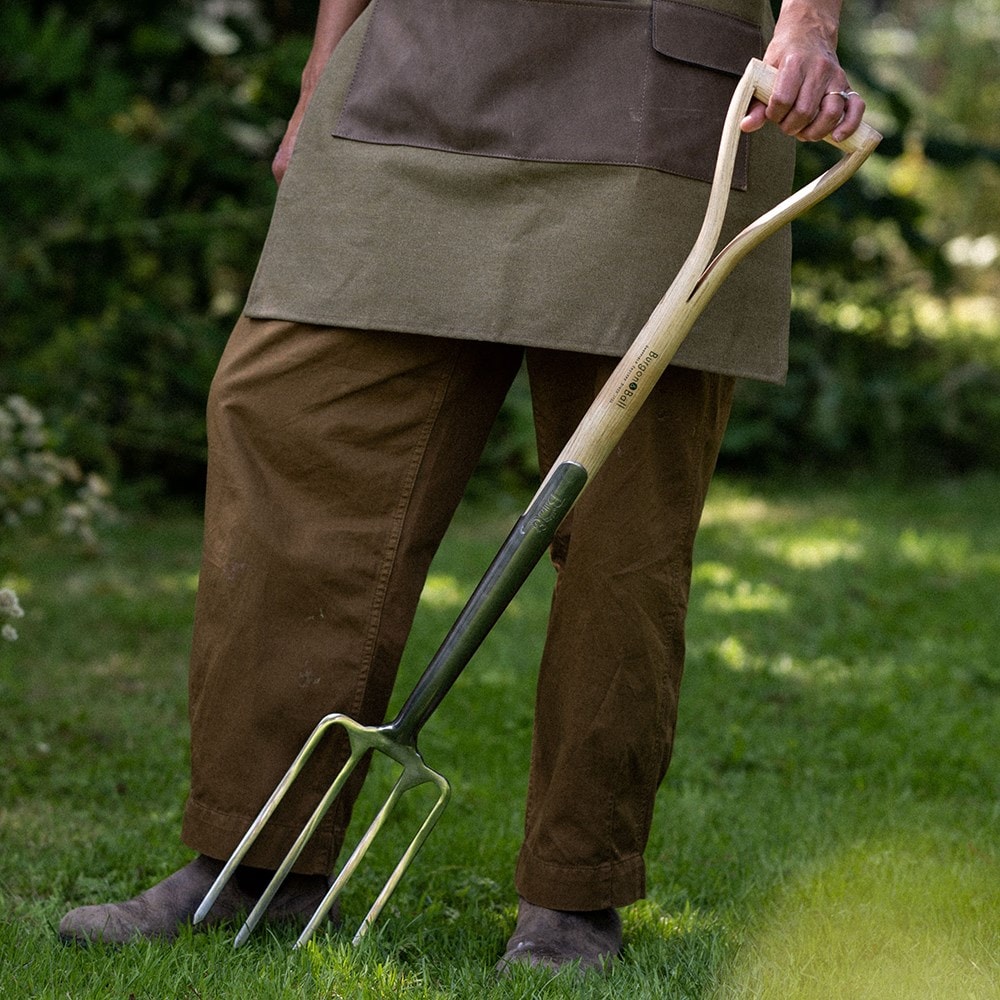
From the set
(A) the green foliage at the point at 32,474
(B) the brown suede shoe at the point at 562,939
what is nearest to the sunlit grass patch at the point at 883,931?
(B) the brown suede shoe at the point at 562,939

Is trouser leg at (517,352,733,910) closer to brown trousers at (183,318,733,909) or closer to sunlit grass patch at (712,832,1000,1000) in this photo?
brown trousers at (183,318,733,909)

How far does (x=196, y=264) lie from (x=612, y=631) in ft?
13.4

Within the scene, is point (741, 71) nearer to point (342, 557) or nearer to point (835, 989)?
point (342, 557)

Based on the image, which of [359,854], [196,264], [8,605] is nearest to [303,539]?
[359,854]

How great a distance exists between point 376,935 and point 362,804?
0.70 meters

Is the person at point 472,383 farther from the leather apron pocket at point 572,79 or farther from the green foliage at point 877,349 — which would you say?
the green foliage at point 877,349

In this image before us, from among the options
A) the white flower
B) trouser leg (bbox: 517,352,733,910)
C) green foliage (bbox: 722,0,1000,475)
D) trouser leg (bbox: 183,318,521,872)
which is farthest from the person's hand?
green foliage (bbox: 722,0,1000,475)

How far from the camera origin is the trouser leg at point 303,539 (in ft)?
6.00

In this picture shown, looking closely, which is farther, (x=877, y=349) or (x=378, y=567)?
(x=877, y=349)

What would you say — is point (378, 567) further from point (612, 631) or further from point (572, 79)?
Answer: point (572, 79)

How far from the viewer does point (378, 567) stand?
187 centimetres

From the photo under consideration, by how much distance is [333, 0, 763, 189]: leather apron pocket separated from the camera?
175 cm

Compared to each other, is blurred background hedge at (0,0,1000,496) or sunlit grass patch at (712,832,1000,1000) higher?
blurred background hedge at (0,0,1000,496)

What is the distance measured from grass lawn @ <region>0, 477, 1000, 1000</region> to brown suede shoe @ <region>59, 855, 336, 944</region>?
0.04m
